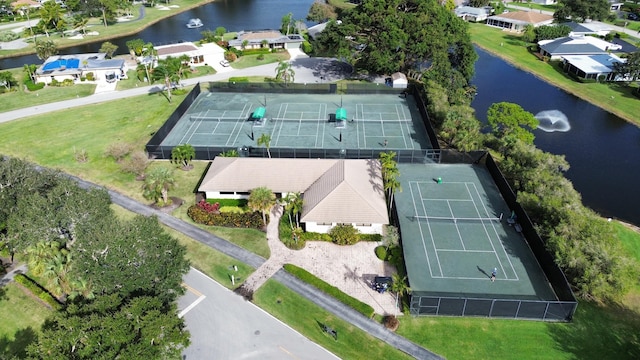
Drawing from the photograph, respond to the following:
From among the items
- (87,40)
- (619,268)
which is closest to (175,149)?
(619,268)

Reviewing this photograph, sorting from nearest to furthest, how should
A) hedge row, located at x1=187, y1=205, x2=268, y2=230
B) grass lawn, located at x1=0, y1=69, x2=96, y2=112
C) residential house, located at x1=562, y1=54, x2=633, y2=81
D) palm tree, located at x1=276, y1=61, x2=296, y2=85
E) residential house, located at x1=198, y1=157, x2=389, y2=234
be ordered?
1. residential house, located at x1=198, y1=157, x2=389, y2=234
2. hedge row, located at x1=187, y1=205, x2=268, y2=230
3. grass lawn, located at x1=0, y1=69, x2=96, y2=112
4. palm tree, located at x1=276, y1=61, x2=296, y2=85
5. residential house, located at x1=562, y1=54, x2=633, y2=81

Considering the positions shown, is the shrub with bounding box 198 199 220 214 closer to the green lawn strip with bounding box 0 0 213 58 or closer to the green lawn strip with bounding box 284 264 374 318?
the green lawn strip with bounding box 284 264 374 318

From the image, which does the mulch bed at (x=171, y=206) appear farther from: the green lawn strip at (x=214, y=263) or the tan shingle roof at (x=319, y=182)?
the green lawn strip at (x=214, y=263)

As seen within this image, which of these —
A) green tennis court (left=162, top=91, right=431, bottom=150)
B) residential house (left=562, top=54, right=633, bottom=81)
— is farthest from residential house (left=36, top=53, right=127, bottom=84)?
residential house (left=562, top=54, right=633, bottom=81)

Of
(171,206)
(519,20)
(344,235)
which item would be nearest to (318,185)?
(344,235)

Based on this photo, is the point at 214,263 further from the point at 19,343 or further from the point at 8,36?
the point at 8,36
